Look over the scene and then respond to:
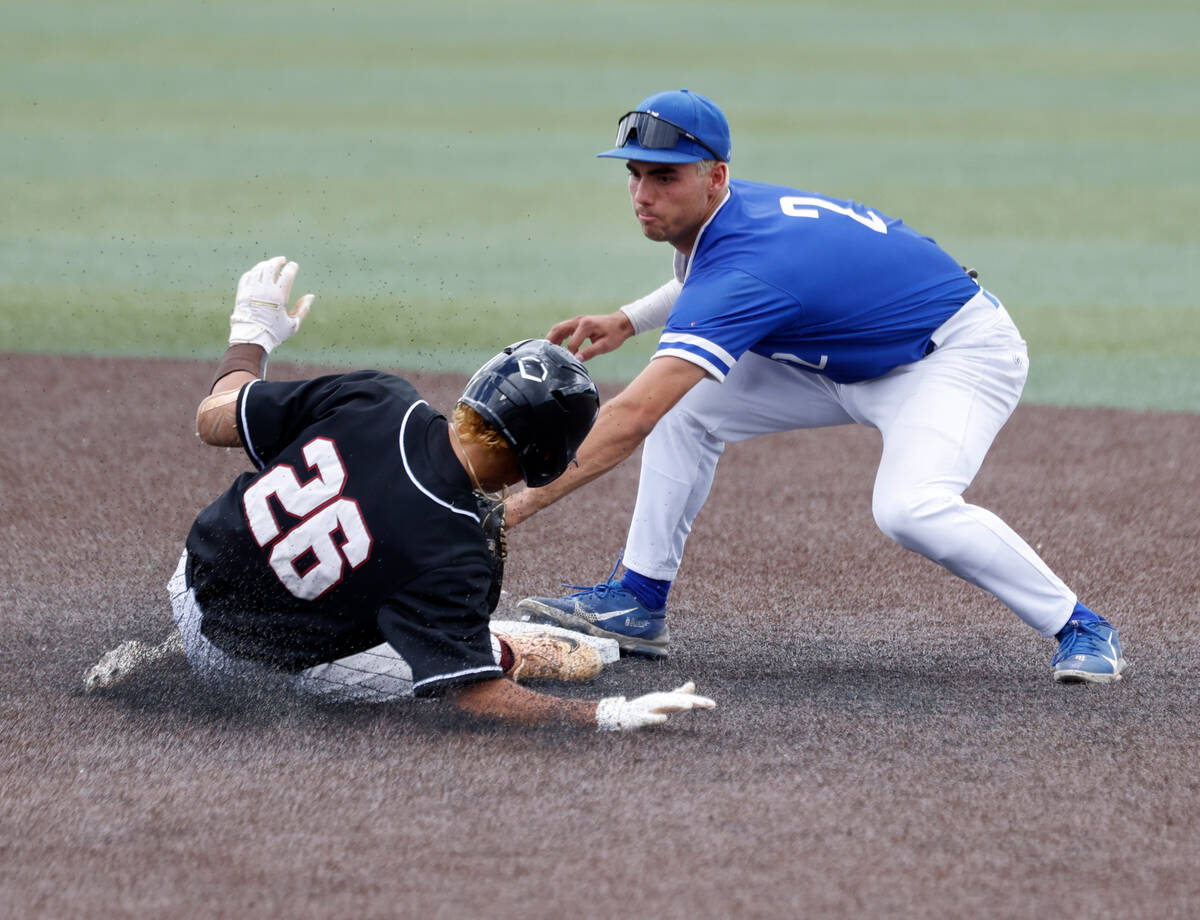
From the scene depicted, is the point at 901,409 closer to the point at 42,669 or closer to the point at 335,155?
the point at 42,669

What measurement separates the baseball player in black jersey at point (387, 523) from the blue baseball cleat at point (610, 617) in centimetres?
86

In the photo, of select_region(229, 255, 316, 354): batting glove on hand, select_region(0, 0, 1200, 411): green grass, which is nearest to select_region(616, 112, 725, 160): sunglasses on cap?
select_region(229, 255, 316, 354): batting glove on hand

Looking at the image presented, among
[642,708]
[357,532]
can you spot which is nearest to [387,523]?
[357,532]

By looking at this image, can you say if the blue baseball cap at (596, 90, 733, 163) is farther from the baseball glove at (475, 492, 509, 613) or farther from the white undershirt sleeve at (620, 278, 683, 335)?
the baseball glove at (475, 492, 509, 613)

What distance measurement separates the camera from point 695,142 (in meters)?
3.95

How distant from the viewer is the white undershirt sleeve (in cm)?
459

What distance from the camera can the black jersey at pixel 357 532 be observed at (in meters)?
3.17

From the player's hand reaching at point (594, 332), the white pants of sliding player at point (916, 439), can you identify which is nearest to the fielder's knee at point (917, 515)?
the white pants of sliding player at point (916, 439)

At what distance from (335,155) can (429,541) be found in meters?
13.0

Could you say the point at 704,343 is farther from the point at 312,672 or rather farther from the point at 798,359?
the point at 312,672

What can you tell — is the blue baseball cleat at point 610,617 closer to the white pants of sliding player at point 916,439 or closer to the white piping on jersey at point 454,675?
the white pants of sliding player at point 916,439

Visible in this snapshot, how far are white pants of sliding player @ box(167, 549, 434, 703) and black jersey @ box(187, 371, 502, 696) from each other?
210mm

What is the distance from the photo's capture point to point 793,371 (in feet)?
14.6

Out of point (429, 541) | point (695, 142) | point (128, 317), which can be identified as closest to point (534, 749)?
point (429, 541)
